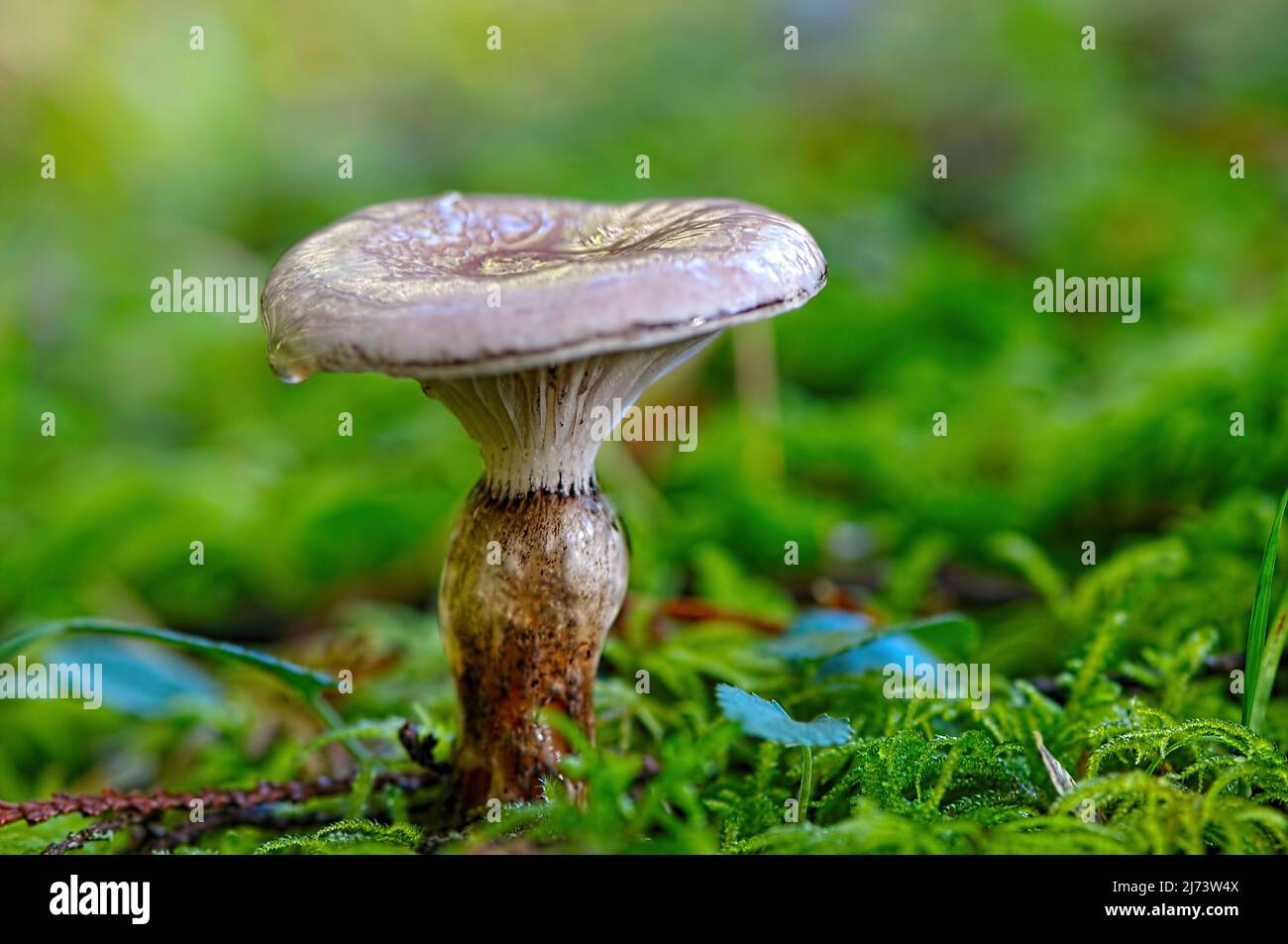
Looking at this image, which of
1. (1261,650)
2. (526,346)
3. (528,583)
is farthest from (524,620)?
(1261,650)

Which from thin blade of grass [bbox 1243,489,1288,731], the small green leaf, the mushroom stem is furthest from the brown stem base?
thin blade of grass [bbox 1243,489,1288,731]

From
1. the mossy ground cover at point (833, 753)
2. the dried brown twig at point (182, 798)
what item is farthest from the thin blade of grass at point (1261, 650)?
the dried brown twig at point (182, 798)

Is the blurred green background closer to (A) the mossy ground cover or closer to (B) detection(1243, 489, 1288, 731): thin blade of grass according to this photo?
(A) the mossy ground cover

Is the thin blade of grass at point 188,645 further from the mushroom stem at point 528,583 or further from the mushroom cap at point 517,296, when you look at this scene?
the mushroom cap at point 517,296

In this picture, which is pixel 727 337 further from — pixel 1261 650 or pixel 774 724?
pixel 774 724

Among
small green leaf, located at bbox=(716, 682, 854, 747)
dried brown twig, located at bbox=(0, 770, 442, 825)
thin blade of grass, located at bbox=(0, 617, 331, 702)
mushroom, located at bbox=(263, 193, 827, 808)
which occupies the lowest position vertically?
dried brown twig, located at bbox=(0, 770, 442, 825)

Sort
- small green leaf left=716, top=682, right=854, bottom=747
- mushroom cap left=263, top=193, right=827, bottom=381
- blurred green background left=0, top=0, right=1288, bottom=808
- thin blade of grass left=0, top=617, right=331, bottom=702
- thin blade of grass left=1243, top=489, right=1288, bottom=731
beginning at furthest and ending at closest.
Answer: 1. blurred green background left=0, top=0, right=1288, bottom=808
2. thin blade of grass left=0, top=617, right=331, bottom=702
3. thin blade of grass left=1243, top=489, right=1288, bottom=731
4. small green leaf left=716, top=682, right=854, bottom=747
5. mushroom cap left=263, top=193, right=827, bottom=381

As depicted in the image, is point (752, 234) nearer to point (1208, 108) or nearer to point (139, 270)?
point (139, 270)
